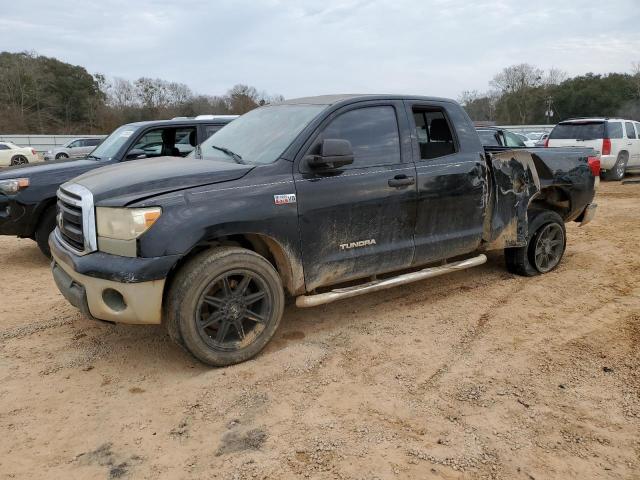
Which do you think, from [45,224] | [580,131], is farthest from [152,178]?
[580,131]

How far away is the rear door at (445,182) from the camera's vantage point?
177 inches

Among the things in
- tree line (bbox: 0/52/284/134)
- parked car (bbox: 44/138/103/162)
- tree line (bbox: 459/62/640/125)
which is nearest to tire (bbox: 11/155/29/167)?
parked car (bbox: 44/138/103/162)

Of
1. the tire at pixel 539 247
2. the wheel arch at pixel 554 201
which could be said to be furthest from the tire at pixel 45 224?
the wheel arch at pixel 554 201

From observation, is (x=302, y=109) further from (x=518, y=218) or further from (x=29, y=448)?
(x=29, y=448)

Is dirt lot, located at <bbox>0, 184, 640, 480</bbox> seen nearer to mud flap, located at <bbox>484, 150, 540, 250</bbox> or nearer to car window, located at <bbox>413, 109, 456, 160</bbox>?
mud flap, located at <bbox>484, 150, 540, 250</bbox>

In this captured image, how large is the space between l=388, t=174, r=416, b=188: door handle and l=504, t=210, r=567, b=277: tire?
1.93 m

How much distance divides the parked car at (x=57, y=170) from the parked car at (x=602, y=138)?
35.4 ft

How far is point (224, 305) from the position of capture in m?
3.57

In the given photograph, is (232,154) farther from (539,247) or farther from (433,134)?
(539,247)

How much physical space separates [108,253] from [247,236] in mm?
966

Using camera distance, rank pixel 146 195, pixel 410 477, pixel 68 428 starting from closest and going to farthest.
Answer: pixel 410 477, pixel 68 428, pixel 146 195

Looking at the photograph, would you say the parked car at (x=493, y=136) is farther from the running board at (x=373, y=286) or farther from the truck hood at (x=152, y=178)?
the truck hood at (x=152, y=178)

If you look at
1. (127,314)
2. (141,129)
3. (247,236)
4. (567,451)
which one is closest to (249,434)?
(127,314)

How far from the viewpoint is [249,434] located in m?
2.88
